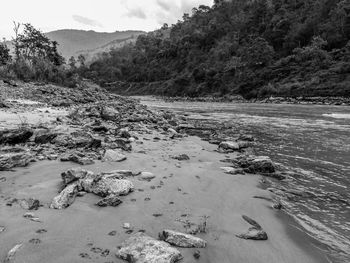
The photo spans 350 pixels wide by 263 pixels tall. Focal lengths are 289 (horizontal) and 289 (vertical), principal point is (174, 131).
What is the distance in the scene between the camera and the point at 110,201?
452 centimetres

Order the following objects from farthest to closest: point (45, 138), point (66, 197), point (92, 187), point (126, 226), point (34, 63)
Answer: point (34, 63) → point (45, 138) → point (92, 187) → point (66, 197) → point (126, 226)

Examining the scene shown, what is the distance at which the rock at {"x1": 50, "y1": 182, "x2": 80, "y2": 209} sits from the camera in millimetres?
4296

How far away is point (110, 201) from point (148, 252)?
159cm

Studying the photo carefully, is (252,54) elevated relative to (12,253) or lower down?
elevated

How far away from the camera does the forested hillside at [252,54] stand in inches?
2333

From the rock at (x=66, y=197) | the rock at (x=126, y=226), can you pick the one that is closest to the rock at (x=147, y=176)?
the rock at (x=66, y=197)

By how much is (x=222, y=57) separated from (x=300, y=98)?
4807 cm

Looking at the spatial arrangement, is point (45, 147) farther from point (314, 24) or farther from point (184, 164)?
point (314, 24)

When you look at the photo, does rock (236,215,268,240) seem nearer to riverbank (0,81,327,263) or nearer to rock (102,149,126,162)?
riverbank (0,81,327,263)

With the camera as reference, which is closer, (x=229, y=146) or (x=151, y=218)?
(x=151, y=218)

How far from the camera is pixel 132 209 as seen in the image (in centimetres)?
448

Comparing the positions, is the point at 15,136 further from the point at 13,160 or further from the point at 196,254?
the point at 196,254

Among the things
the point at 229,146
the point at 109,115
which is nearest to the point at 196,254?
the point at 229,146

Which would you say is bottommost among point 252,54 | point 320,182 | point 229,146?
point 320,182
